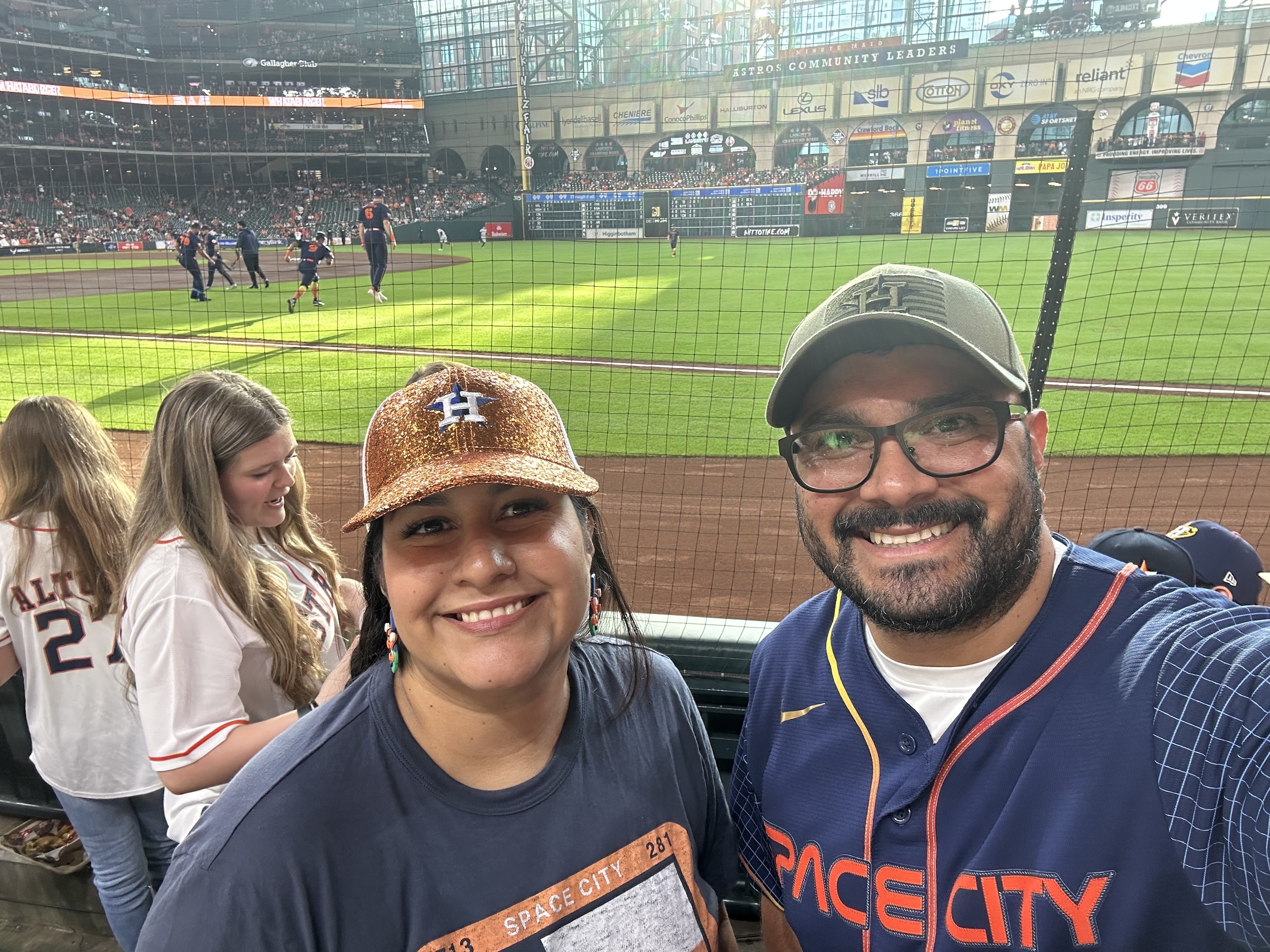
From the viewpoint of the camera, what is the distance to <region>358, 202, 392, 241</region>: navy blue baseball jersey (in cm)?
1731

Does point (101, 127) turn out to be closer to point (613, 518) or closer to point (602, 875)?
point (613, 518)

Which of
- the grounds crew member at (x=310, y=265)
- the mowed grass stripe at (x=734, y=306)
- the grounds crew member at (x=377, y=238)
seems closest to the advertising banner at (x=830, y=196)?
the mowed grass stripe at (x=734, y=306)

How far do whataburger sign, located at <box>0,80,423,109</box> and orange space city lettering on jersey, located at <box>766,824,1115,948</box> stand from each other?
120 feet

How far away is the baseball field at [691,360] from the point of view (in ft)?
23.1

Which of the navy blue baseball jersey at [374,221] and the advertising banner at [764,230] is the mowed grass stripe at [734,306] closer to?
the navy blue baseball jersey at [374,221]

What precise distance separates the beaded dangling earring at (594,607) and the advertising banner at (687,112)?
A: 37.3 m

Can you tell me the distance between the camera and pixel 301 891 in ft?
3.69

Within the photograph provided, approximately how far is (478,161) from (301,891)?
1802 inches

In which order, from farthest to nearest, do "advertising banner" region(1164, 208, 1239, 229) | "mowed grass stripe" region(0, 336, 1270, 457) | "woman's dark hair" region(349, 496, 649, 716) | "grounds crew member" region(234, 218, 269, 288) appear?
"advertising banner" region(1164, 208, 1239, 229) < "grounds crew member" region(234, 218, 269, 288) < "mowed grass stripe" region(0, 336, 1270, 457) < "woman's dark hair" region(349, 496, 649, 716)

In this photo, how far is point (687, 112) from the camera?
3625cm

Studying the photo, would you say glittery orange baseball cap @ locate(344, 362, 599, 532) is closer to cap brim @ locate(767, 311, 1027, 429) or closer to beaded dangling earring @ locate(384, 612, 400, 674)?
beaded dangling earring @ locate(384, 612, 400, 674)

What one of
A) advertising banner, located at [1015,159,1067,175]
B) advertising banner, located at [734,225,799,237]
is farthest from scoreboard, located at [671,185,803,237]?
advertising banner, located at [1015,159,1067,175]

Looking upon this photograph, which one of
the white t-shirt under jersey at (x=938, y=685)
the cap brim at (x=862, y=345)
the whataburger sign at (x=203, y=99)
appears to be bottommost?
the white t-shirt under jersey at (x=938, y=685)

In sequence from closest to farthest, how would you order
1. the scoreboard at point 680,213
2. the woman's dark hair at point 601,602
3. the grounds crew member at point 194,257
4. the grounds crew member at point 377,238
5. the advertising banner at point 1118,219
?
1. the woman's dark hair at point 601,602
2. the grounds crew member at point 377,238
3. the grounds crew member at point 194,257
4. the advertising banner at point 1118,219
5. the scoreboard at point 680,213
